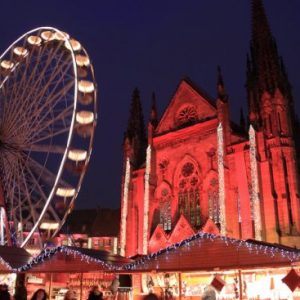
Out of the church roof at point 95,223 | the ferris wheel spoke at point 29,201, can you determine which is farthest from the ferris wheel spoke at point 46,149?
the church roof at point 95,223

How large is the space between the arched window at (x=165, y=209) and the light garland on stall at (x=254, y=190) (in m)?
9.74

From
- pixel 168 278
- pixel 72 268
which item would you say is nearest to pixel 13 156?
pixel 72 268

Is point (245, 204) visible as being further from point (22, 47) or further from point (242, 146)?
point (22, 47)

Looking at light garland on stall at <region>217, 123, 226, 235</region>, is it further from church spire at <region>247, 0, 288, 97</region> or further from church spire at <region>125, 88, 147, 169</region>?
church spire at <region>125, 88, 147, 169</region>

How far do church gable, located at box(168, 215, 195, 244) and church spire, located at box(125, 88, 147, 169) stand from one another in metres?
9.72

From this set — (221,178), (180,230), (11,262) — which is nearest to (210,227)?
(180,230)

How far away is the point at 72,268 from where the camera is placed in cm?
2162

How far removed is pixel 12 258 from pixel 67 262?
3412 mm

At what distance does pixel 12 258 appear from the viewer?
2336cm

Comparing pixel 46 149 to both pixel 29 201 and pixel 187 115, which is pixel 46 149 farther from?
→ pixel 187 115

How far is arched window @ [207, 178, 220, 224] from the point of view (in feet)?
126

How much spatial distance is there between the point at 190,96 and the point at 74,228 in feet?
113

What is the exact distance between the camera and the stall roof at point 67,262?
69.6 ft

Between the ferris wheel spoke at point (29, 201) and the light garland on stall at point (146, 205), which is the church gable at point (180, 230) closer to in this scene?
the light garland on stall at point (146, 205)
